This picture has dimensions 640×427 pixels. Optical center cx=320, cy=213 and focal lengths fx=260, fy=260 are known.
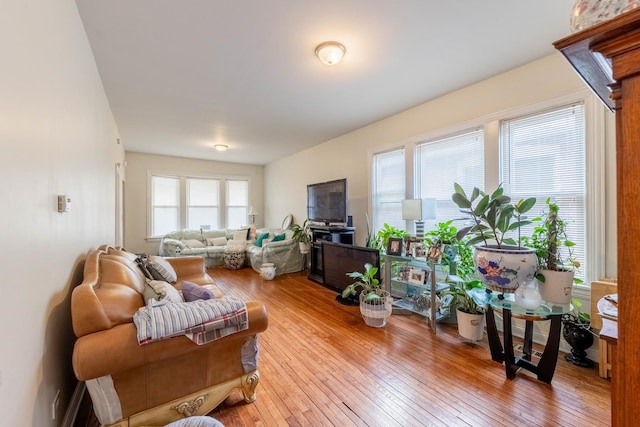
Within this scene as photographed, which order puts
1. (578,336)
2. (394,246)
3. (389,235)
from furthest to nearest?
(389,235) < (394,246) < (578,336)

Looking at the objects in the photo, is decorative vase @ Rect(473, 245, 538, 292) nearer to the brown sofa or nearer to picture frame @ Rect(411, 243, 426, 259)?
picture frame @ Rect(411, 243, 426, 259)

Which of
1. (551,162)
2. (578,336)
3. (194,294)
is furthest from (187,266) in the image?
(551,162)

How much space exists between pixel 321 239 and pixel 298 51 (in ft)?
9.94

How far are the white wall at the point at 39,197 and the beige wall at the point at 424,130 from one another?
11.4 ft

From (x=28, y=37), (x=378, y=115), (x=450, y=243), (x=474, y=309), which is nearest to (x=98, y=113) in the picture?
(x=28, y=37)

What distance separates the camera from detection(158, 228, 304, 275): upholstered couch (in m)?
5.21

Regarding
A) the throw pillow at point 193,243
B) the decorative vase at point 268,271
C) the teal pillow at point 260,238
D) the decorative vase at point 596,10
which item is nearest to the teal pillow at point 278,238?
the teal pillow at point 260,238

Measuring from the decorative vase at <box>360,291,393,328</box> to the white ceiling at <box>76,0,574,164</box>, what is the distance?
2.42 meters

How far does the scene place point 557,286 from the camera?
1884 mm

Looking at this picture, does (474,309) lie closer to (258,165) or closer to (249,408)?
(249,408)

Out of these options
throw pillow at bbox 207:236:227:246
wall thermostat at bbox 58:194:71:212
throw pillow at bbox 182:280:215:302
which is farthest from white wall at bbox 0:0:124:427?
A: throw pillow at bbox 207:236:227:246

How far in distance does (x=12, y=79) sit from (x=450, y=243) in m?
3.16

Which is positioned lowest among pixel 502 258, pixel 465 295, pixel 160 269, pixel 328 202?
pixel 465 295

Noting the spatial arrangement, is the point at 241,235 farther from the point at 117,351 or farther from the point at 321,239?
the point at 117,351
